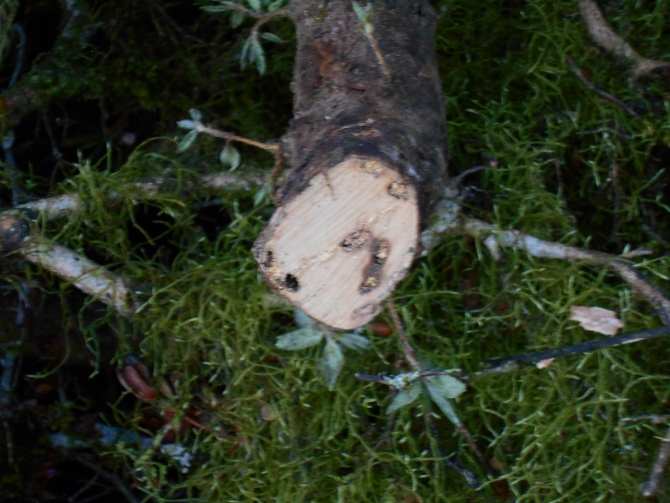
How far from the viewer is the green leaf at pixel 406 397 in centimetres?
116

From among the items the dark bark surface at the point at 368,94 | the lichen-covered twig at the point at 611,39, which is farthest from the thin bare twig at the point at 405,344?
the lichen-covered twig at the point at 611,39

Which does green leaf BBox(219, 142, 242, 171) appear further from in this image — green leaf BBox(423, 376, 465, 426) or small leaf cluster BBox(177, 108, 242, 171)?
green leaf BBox(423, 376, 465, 426)

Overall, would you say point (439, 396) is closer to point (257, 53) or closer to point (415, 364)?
point (415, 364)

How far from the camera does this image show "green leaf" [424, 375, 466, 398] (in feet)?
3.79

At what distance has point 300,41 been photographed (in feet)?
3.76

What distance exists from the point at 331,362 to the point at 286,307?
162 millimetres

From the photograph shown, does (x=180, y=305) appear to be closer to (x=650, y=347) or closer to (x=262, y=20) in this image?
(x=262, y=20)

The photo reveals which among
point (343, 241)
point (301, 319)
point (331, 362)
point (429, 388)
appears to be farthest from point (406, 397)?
point (343, 241)

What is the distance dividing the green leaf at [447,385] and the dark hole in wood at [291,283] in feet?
1.18

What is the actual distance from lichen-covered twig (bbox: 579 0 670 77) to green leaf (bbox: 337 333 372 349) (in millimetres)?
811

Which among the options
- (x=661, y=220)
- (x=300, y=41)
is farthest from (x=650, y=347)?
(x=300, y=41)

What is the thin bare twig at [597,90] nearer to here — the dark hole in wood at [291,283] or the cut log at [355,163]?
the cut log at [355,163]

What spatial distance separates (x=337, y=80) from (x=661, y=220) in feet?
2.63

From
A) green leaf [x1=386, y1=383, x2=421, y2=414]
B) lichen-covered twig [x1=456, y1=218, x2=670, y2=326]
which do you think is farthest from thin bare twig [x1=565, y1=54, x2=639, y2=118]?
green leaf [x1=386, y1=383, x2=421, y2=414]
